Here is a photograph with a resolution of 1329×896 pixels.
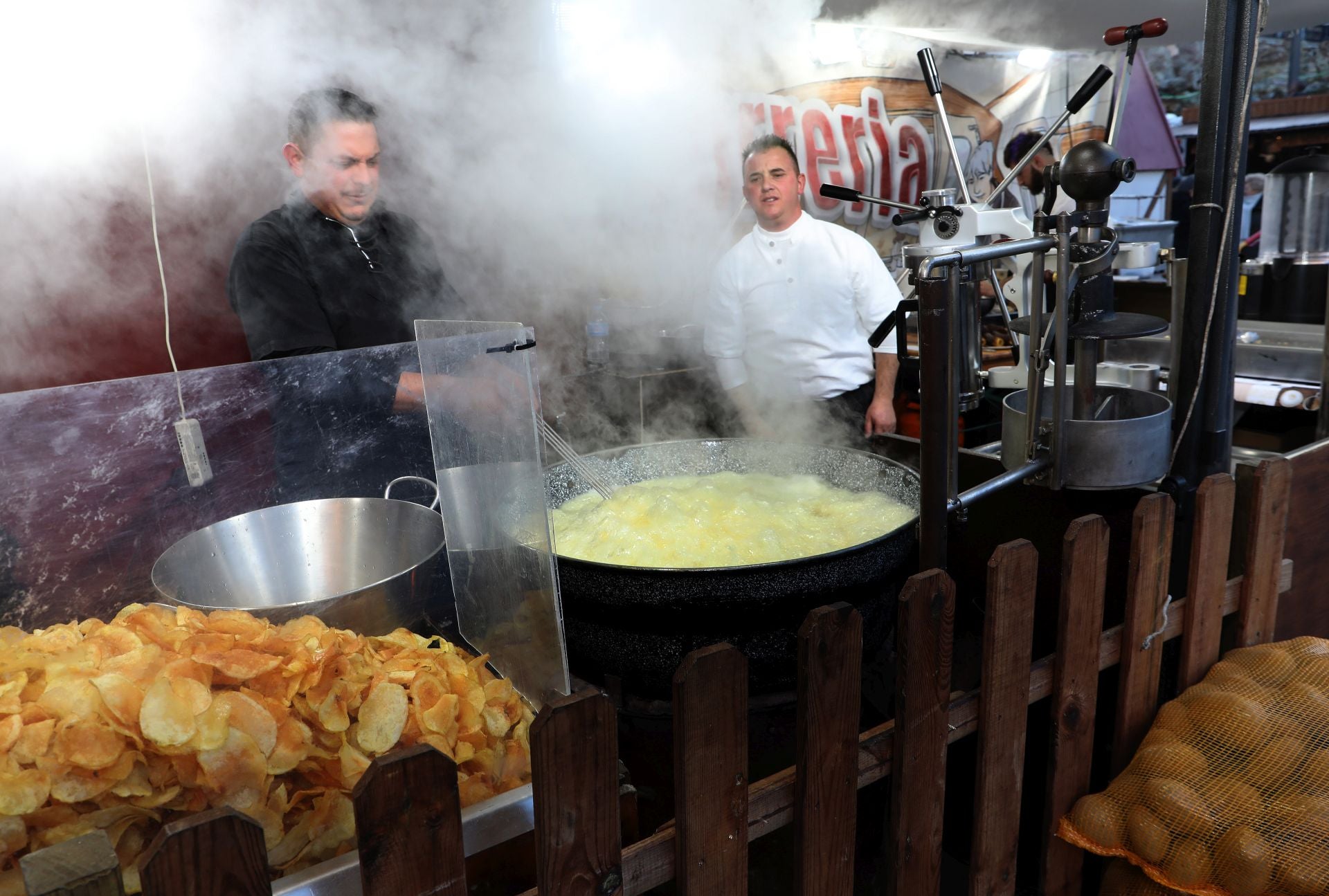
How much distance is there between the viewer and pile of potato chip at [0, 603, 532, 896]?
0.94 metres

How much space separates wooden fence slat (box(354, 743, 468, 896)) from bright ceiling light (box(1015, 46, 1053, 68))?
716 cm

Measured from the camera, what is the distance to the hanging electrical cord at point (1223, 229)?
1.79 meters

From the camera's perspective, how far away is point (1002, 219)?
12.2 feet

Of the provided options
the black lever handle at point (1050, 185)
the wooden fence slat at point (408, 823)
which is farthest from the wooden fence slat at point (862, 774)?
the black lever handle at point (1050, 185)

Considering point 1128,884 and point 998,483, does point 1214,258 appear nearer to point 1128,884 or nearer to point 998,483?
point 998,483

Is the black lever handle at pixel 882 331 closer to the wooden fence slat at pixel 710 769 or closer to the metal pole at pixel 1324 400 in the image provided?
the wooden fence slat at pixel 710 769

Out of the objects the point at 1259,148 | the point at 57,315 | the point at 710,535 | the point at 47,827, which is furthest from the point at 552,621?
the point at 1259,148

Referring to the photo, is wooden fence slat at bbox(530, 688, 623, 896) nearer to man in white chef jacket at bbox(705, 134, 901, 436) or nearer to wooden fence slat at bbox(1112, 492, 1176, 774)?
wooden fence slat at bbox(1112, 492, 1176, 774)

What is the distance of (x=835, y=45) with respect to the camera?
5938 mm

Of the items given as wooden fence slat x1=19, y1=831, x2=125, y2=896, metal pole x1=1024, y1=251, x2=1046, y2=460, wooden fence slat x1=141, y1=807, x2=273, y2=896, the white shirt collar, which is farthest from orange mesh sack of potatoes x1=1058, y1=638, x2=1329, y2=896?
A: the white shirt collar

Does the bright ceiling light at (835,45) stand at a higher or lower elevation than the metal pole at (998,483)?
higher

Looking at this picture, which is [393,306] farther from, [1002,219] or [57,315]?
[1002,219]

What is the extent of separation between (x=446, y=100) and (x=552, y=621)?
74.0 inches

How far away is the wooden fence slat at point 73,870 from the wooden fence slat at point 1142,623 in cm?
166
